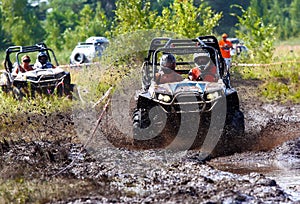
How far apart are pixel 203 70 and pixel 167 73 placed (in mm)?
793

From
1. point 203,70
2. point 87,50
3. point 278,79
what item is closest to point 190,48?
point 203,70

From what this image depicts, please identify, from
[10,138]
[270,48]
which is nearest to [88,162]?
[10,138]

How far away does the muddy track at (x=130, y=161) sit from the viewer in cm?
730

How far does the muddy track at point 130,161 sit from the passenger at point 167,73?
1123 mm

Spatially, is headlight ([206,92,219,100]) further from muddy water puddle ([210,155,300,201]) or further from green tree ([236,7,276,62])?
green tree ([236,7,276,62])

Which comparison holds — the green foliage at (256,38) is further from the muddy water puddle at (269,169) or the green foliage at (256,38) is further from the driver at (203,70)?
the muddy water puddle at (269,169)

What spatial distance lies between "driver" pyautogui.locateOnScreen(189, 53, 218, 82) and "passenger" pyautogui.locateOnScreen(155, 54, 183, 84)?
38cm

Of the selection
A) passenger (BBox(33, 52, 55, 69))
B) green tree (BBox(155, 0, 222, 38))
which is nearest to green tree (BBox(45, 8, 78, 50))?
green tree (BBox(155, 0, 222, 38))

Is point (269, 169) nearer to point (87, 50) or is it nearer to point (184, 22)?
point (184, 22)

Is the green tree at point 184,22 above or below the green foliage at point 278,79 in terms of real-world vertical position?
above

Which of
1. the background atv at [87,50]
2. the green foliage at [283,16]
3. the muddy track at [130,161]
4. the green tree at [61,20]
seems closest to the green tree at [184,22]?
the muddy track at [130,161]

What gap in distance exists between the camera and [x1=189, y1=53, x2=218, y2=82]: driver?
1195cm

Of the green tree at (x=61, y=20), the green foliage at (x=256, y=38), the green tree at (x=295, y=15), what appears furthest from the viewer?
the green tree at (x=295, y=15)

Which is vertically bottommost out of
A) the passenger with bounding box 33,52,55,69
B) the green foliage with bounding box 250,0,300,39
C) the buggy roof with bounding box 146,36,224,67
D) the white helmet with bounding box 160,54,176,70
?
the green foliage with bounding box 250,0,300,39
